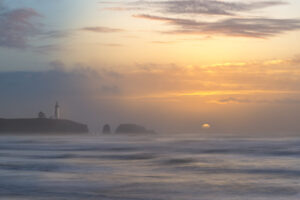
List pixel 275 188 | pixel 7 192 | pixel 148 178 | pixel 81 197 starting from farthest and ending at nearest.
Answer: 1. pixel 148 178
2. pixel 275 188
3. pixel 7 192
4. pixel 81 197

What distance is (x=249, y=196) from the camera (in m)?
14.0

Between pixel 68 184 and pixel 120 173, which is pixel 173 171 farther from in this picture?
pixel 68 184

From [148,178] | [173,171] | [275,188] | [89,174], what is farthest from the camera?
[173,171]

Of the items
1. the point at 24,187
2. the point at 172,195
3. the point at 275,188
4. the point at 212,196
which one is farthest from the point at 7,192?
the point at 275,188

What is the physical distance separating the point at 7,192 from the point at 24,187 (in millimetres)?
1328

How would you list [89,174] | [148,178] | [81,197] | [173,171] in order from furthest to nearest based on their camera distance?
[173,171] → [89,174] → [148,178] → [81,197]

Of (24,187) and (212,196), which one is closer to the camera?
(212,196)

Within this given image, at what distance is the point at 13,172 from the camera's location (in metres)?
21.0

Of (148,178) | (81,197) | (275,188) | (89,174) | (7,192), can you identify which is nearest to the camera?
(81,197)

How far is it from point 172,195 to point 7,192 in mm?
5220

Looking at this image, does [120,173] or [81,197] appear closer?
[81,197]

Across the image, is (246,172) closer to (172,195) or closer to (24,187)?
(172,195)

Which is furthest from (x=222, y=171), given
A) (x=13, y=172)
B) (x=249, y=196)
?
(x=13, y=172)

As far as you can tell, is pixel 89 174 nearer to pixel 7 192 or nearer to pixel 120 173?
pixel 120 173
